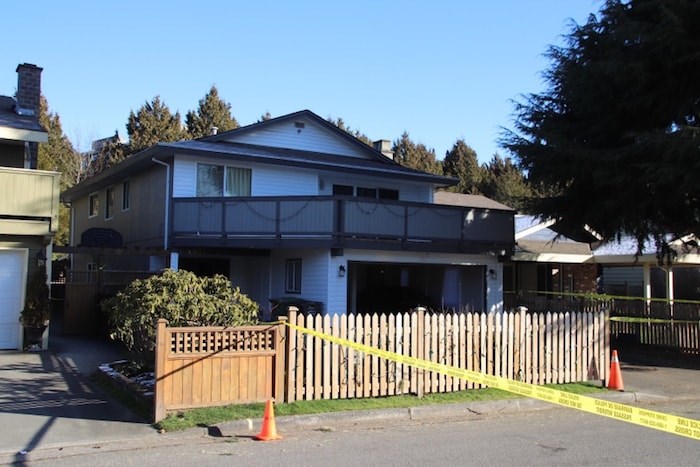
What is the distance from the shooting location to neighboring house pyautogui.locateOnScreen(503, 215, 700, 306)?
78.2 feet

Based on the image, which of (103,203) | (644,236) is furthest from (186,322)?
(103,203)

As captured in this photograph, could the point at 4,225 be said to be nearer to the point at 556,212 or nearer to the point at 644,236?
the point at 556,212

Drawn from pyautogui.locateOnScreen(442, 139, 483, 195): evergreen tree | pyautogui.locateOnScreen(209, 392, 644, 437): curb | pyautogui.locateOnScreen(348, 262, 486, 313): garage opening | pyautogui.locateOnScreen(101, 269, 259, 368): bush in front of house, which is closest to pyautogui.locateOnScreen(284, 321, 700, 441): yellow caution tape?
pyautogui.locateOnScreen(209, 392, 644, 437): curb

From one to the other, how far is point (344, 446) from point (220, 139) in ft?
53.5

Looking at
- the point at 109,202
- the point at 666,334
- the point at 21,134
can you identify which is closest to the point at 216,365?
the point at 21,134

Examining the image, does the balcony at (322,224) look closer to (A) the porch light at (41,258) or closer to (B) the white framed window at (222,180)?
(B) the white framed window at (222,180)

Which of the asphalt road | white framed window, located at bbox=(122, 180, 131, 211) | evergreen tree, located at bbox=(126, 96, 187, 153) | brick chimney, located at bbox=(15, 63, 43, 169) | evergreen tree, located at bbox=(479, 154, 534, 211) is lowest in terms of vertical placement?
the asphalt road

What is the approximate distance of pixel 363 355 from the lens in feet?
31.9

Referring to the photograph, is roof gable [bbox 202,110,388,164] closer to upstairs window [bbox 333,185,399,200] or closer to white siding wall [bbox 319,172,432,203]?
white siding wall [bbox 319,172,432,203]

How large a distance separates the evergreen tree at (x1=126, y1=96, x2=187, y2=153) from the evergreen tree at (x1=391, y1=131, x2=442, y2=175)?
18310 millimetres

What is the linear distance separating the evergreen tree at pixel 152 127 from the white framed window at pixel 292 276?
3246 cm

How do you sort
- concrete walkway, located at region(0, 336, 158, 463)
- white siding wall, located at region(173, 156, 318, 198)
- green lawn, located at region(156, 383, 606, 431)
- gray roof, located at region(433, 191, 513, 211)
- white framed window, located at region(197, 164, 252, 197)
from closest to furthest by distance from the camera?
concrete walkway, located at region(0, 336, 158, 463), green lawn, located at region(156, 383, 606, 431), white siding wall, located at region(173, 156, 318, 198), white framed window, located at region(197, 164, 252, 197), gray roof, located at region(433, 191, 513, 211)

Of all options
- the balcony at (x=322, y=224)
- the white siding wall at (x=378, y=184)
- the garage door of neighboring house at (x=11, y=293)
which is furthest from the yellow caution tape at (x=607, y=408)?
the white siding wall at (x=378, y=184)

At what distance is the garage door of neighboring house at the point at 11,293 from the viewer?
48.8ft
